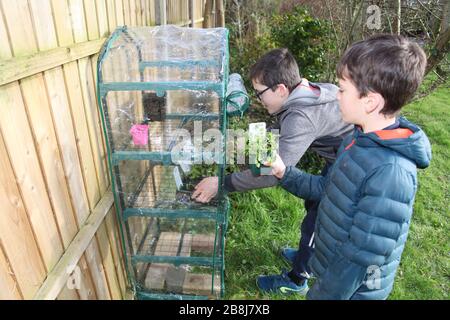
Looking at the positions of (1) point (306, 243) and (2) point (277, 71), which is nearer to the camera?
(2) point (277, 71)

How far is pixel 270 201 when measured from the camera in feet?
12.4

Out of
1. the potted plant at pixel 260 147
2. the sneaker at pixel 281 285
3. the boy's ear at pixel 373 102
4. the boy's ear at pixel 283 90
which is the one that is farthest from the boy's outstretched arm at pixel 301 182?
the sneaker at pixel 281 285

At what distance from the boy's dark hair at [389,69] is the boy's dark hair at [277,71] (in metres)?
0.69

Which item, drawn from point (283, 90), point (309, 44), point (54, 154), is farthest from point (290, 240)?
point (309, 44)

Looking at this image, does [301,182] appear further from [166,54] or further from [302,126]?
[166,54]

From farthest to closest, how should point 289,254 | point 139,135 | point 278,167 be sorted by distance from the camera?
point 289,254
point 139,135
point 278,167

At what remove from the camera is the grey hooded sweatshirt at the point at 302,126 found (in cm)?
202

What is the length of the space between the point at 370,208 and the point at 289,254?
1.76 metres

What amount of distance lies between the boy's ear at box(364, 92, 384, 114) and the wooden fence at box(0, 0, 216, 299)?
1.31m

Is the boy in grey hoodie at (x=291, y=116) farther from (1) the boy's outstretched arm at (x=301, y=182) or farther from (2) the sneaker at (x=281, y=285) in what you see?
(2) the sneaker at (x=281, y=285)

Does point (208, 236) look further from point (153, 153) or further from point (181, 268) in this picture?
point (153, 153)

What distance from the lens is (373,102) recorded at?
4.78 ft
